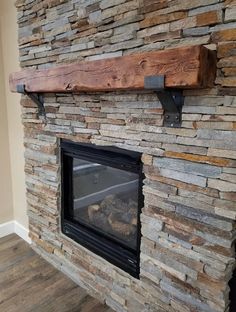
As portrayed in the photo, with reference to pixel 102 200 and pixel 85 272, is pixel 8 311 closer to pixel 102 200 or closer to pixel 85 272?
pixel 85 272

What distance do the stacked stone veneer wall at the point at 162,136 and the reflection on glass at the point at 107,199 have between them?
0.20 m

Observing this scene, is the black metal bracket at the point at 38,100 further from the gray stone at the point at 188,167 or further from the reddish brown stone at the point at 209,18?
the reddish brown stone at the point at 209,18

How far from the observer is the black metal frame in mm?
1587

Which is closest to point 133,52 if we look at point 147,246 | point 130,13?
point 130,13

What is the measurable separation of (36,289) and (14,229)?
0.94 meters

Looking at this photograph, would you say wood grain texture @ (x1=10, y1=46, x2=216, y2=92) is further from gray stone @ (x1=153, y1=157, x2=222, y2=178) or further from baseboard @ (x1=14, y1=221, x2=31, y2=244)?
baseboard @ (x1=14, y1=221, x2=31, y2=244)

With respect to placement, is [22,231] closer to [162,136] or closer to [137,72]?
[162,136]

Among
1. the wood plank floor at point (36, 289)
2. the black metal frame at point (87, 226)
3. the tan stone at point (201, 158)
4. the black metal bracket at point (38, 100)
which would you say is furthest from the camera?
the black metal bracket at point (38, 100)

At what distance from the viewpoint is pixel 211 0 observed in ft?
3.61

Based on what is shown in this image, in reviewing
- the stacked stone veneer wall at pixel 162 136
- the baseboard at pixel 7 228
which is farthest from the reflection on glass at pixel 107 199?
the baseboard at pixel 7 228

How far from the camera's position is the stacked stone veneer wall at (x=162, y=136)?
116cm

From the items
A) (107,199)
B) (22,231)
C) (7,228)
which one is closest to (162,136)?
(107,199)

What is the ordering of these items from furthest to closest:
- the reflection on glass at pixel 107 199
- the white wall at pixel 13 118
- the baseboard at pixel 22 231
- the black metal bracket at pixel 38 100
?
the baseboard at pixel 22 231
the white wall at pixel 13 118
the black metal bracket at pixel 38 100
the reflection on glass at pixel 107 199

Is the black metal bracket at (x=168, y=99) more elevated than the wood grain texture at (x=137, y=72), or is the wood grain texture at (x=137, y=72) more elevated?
the wood grain texture at (x=137, y=72)
